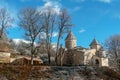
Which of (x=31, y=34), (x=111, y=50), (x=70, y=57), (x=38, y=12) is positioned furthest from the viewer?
(x=70, y=57)

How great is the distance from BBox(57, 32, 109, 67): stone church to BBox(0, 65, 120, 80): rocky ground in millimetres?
28506

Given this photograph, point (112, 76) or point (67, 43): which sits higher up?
point (67, 43)

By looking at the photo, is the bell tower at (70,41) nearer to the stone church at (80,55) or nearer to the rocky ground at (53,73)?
the stone church at (80,55)

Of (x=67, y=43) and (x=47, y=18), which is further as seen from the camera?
(x=67, y=43)

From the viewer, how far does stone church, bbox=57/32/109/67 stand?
2292 inches

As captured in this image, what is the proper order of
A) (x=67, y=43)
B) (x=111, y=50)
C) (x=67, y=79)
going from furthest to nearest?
(x=67, y=43) → (x=111, y=50) → (x=67, y=79)

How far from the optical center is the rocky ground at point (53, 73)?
910 inches

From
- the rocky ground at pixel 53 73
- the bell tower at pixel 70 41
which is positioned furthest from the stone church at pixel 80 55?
the rocky ground at pixel 53 73

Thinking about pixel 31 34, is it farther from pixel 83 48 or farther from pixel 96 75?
pixel 83 48

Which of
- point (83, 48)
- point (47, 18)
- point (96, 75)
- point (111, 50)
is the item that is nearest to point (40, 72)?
point (96, 75)

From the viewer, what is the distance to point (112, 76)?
2798 cm

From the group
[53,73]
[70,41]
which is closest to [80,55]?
[70,41]

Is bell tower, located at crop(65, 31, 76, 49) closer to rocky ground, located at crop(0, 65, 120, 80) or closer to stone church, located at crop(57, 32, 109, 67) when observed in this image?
stone church, located at crop(57, 32, 109, 67)

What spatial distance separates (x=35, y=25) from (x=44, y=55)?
23.2m
